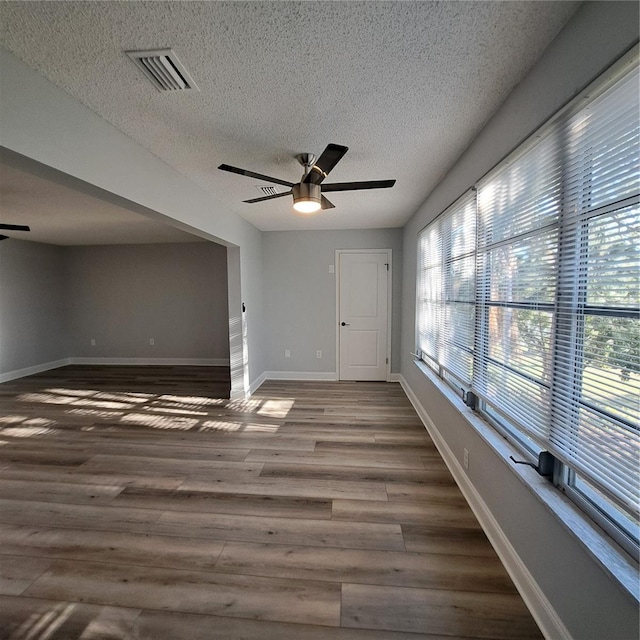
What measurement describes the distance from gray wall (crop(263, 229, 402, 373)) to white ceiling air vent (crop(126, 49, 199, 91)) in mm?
3370

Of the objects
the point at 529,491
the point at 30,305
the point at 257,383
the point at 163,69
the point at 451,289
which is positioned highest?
the point at 163,69

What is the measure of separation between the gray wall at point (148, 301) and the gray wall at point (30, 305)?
21 centimetres

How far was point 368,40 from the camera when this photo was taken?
48.2 inches

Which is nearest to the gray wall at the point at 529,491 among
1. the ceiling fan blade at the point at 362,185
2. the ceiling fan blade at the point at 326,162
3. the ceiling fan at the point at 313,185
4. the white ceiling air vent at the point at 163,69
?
the ceiling fan blade at the point at 362,185

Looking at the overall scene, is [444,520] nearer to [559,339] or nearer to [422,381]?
[559,339]

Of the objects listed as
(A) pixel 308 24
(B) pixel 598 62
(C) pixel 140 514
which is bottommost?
(C) pixel 140 514

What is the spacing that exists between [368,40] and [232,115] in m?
0.89

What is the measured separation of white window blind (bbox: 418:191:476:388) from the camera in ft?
7.13

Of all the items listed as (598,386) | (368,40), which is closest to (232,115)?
(368,40)

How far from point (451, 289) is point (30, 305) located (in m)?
7.22

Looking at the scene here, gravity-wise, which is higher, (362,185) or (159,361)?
(362,185)

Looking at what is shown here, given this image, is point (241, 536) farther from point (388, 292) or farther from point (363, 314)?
point (388, 292)

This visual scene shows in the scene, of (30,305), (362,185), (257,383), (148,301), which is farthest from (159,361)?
(362,185)

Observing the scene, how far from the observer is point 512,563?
1.49 meters
